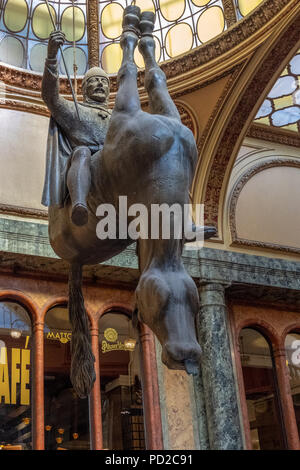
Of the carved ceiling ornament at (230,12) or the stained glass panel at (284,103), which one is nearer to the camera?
the carved ceiling ornament at (230,12)

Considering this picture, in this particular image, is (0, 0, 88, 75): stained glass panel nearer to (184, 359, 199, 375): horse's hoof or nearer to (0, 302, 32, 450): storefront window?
(0, 302, 32, 450): storefront window

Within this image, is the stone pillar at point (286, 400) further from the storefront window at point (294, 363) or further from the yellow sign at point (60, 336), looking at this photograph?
the yellow sign at point (60, 336)

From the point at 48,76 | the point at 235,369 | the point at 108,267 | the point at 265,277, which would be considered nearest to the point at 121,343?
the point at 108,267

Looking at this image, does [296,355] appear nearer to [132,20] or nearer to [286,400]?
[286,400]

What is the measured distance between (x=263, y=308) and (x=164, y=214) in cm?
875

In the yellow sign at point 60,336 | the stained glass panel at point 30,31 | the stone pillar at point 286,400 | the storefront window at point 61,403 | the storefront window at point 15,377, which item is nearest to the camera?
the storefront window at point 15,377

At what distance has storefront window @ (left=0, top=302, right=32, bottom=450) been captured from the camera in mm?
8445

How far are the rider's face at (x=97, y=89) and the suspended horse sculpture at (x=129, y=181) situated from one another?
5 centimetres

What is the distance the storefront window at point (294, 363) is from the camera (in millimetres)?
10633

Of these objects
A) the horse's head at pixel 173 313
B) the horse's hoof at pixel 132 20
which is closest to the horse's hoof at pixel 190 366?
the horse's head at pixel 173 313

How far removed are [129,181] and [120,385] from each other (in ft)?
23.1

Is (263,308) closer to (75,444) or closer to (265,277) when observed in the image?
(265,277)

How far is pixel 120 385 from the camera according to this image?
9375 millimetres

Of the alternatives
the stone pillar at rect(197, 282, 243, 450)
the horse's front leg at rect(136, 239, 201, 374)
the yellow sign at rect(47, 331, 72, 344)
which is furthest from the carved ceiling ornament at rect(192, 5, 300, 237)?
the horse's front leg at rect(136, 239, 201, 374)
